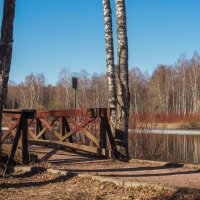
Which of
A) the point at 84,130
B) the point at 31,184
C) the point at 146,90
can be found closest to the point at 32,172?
the point at 31,184

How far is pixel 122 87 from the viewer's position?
9.74 meters

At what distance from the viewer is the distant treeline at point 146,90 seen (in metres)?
60.1

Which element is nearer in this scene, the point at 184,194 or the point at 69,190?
the point at 184,194

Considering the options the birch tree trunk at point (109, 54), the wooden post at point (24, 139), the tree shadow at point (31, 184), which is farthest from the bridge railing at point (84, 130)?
the tree shadow at point (31, 184)

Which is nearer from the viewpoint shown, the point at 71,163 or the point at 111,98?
the point at 71,163

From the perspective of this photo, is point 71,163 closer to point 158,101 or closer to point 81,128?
point 81,128

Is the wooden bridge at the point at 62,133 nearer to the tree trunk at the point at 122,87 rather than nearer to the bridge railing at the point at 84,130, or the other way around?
the bridge railing at the point at 84,130

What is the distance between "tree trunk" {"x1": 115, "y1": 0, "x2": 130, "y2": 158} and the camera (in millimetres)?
9594

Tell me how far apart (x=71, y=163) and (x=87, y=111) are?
1344 mm

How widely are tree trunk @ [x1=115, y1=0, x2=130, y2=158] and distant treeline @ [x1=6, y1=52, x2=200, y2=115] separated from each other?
40491mm

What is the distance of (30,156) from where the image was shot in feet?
28.7

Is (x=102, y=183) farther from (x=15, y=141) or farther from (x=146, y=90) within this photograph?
(x=146, y=90)

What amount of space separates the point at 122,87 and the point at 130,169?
246cm

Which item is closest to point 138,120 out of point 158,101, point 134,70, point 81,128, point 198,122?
point 81,128
